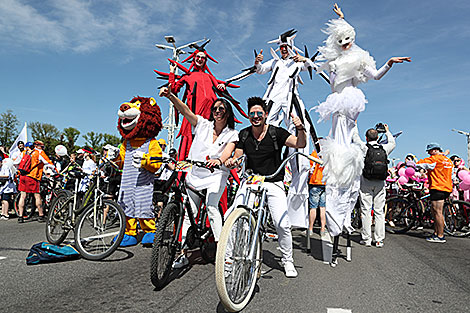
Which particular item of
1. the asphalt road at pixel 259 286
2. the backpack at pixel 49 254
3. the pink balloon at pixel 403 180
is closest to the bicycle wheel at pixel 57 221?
the asphalt road at pixel 259 286

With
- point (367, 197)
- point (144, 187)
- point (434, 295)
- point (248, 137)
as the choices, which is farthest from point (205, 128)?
point (367, 197)

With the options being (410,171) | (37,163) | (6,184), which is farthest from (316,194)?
(6,184)

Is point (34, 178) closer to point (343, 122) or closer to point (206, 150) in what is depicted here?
point (206, 150)

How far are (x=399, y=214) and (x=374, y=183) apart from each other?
2.52 m

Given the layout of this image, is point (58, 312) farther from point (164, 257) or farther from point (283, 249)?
point (283, 249)

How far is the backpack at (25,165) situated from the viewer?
842 cm

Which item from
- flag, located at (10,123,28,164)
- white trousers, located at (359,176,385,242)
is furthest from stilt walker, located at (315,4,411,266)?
flag, located at (10,123,28,164)

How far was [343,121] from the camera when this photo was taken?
185 inches

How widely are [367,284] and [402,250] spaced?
2570mm

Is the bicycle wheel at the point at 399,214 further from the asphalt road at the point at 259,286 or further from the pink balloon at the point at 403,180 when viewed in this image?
the asphalt road at the point at 259,286

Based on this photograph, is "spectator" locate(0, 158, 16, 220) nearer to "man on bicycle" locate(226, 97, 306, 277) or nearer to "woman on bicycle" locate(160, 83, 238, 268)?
"woman on bicycle" locate(160, 83, 238, 268)

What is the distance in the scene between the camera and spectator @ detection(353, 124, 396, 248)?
626 cm

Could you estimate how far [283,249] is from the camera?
414cm

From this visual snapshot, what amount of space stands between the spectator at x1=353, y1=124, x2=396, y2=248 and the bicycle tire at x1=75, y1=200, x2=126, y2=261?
164 inches
